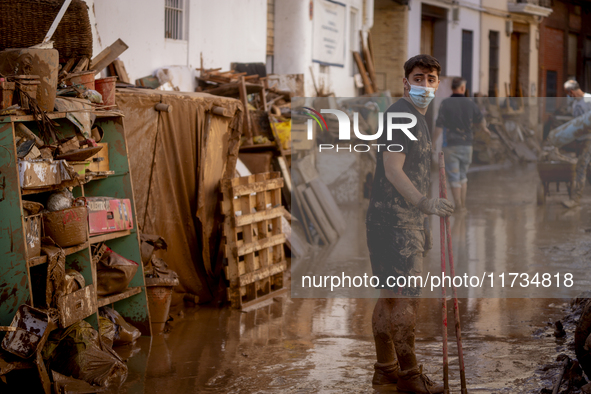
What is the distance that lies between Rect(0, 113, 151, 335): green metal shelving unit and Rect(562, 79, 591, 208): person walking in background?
929cm

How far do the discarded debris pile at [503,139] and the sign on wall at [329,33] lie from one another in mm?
6526

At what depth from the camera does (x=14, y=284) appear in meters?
4.61

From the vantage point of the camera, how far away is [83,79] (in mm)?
5711

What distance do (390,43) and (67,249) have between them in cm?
1670

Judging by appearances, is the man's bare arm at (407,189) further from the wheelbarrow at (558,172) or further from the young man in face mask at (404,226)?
the wheelbarrow at (558,172)

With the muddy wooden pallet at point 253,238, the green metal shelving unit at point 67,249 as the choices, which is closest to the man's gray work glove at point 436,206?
the green metal shelving unit at point 67,249

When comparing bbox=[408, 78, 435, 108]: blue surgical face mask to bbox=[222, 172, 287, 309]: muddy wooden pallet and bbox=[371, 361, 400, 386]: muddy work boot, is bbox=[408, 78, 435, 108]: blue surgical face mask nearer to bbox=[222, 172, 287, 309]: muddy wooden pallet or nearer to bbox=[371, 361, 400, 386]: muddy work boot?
bbox=[371, 361, 400, 386]: muddy work boot

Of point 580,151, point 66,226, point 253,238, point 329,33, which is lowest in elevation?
point 253,238

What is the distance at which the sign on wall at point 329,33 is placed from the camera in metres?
15.1

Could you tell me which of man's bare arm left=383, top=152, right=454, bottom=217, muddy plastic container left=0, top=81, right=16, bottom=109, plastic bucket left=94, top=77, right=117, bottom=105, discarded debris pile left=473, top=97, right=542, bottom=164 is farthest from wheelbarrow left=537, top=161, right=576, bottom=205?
muddy plastic container left=0, top=81, right=16, bottom=109

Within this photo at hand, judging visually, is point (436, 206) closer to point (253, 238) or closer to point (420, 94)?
point (420, 94)

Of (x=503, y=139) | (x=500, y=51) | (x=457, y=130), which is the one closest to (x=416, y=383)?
(x=457, y=130)

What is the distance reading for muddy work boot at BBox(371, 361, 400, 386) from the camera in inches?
190

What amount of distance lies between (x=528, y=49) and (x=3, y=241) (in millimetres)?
26986
